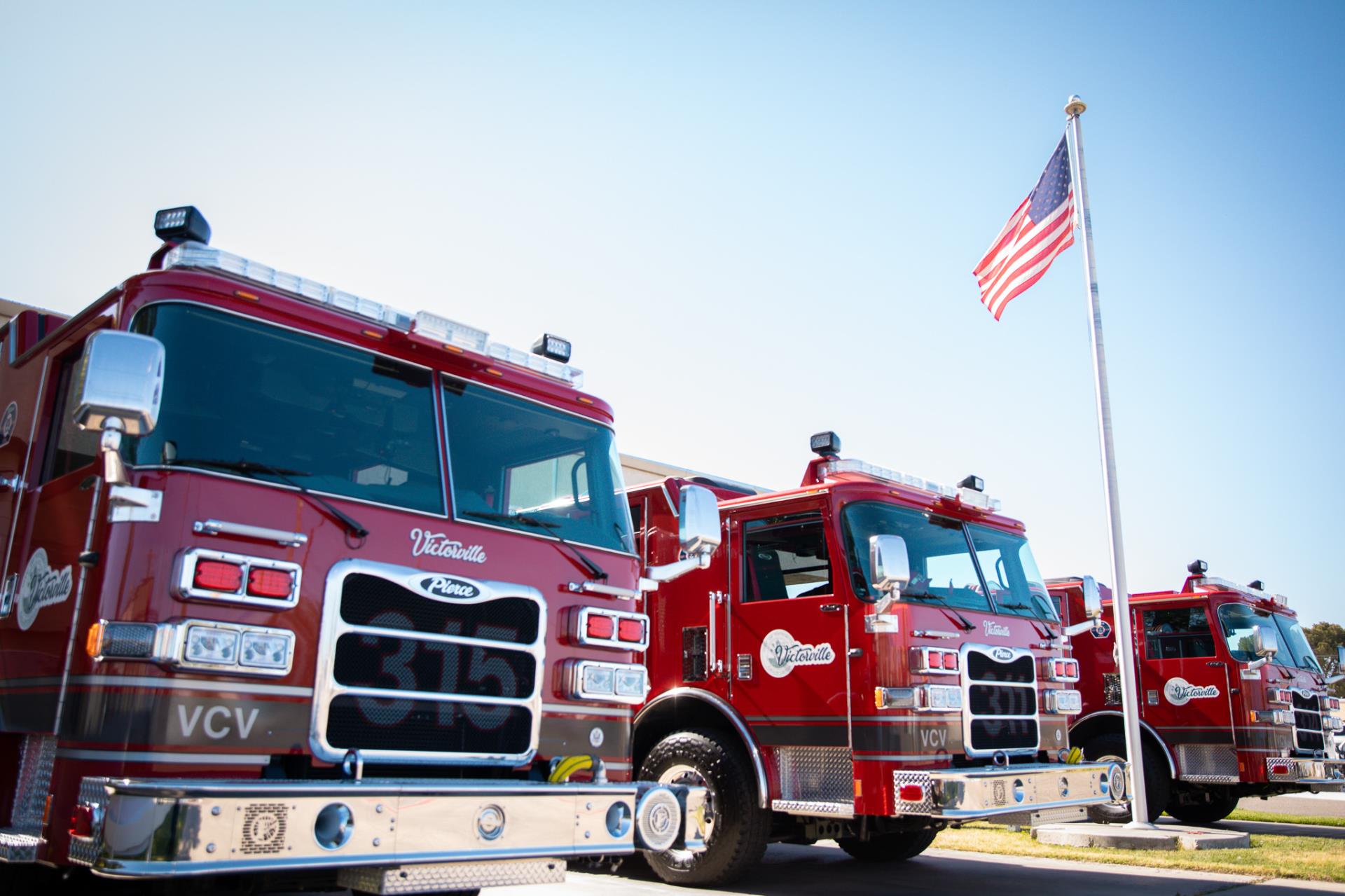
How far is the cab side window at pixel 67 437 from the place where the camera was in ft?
14.3

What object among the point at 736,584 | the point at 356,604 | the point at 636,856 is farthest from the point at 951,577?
the point at 356,604

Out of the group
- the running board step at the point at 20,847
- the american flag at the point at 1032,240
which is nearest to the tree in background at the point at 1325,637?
the american flag at the point at 1032,240

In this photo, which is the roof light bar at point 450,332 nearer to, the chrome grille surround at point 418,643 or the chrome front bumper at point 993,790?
the chrome grille surround at point 418,643

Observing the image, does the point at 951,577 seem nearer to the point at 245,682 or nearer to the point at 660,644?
the point at 660,644

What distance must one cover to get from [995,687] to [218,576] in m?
5.71

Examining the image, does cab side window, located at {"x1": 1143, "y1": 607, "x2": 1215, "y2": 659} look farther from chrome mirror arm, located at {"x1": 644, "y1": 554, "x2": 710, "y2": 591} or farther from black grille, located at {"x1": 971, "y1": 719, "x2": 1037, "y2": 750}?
chrome mirror arm, located at {"x1": 644, "y1": 554, "x2": 710, "y2": 591}

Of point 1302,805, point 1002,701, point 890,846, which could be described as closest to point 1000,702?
point 1002,701

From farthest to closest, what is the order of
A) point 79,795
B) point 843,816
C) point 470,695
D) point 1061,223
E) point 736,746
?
point 1061,223, point 736,746, point 843,816, point 470,695, point 79,795

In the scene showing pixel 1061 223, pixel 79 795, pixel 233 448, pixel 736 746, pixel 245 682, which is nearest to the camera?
pixel 79 795

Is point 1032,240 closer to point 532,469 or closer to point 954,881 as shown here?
point 954,881

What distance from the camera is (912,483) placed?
8250mm

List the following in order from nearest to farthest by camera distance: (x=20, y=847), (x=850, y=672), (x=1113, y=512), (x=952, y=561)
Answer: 1. (x=20, y=847)
2. (x=850, y=672)
3. (x=952, y=561)
4. (x=1113, y=512)

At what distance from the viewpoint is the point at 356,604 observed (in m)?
4.21

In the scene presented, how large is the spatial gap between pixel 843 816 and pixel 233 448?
4801 mm
